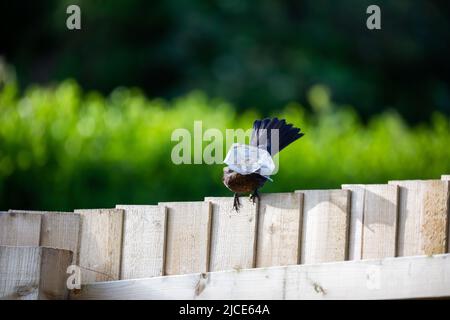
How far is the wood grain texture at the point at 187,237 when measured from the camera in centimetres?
334

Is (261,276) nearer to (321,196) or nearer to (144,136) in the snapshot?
(321,196)

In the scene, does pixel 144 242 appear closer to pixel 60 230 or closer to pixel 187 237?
pixel 187 237

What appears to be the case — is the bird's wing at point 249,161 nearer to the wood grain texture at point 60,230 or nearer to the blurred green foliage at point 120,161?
the wood grain texture at point 60,230

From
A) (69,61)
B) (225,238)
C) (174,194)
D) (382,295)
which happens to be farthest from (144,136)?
(69,61)

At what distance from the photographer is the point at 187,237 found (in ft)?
11.0

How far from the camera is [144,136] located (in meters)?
5.71

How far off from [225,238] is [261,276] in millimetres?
238

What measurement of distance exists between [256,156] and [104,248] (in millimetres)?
782

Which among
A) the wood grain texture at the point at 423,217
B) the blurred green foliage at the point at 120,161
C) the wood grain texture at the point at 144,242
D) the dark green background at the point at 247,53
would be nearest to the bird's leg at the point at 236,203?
the wood grain texture at the point at 144,242

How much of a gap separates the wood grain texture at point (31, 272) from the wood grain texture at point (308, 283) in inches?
7.1

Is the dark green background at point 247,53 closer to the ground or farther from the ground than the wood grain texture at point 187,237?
farther from the ground

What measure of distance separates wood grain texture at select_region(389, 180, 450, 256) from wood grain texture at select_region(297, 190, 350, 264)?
206 millimetres

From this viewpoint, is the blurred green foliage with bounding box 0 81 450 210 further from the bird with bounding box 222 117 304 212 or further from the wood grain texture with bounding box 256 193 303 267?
the wood grain texture with bounding box 256 193 303 267

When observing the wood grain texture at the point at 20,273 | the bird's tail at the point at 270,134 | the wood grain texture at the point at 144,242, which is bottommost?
the wood grain texture at the point at 20,273
